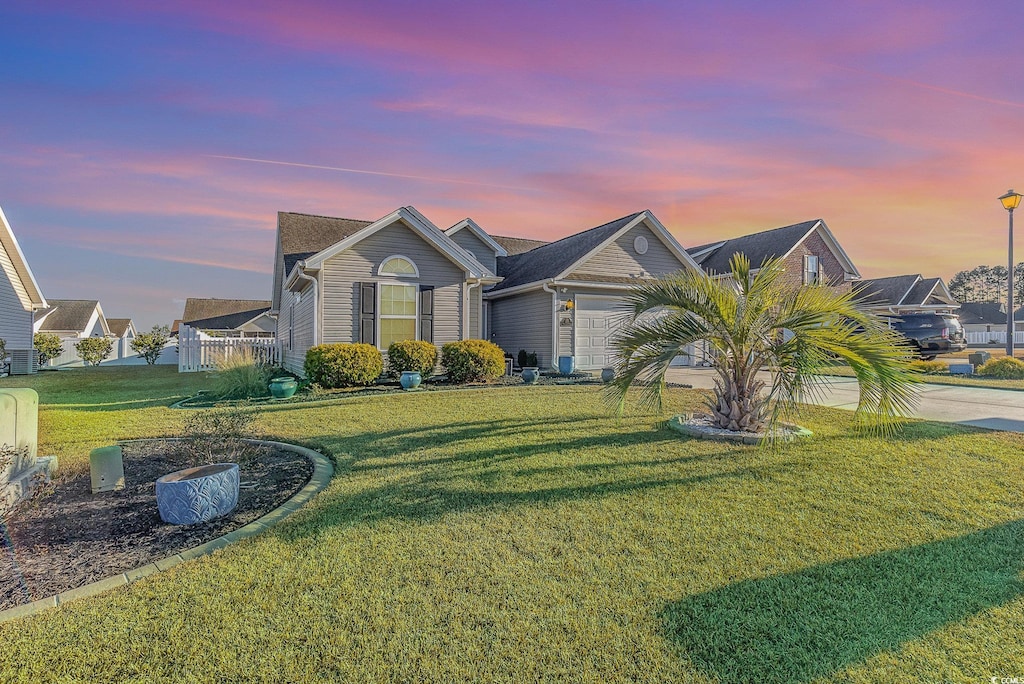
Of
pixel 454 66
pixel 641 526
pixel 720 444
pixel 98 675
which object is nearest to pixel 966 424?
pixel 720 444

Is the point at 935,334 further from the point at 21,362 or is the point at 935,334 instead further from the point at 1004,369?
the point at 21,362

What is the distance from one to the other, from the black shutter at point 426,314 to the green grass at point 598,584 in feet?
26.9

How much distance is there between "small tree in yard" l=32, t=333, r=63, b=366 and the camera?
23.6m

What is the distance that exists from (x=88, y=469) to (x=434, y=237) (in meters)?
9.44

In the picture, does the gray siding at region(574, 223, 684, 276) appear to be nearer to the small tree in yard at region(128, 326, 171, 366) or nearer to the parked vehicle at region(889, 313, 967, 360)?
the parked vehicle at region(889, 313, 967, 360)

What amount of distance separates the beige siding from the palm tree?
7571 mm

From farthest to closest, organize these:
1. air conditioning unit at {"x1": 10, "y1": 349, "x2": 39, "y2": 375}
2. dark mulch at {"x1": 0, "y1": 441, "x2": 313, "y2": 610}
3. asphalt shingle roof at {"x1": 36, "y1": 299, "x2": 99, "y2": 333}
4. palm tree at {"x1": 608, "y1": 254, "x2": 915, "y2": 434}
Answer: asphalt shingle roof at {"x1": 36, "y1": 299, "x2": 99, "y2": 333} → air conditioning unit at {"x1": 10, "y1": 349, "x2": 39, "y2": 375} → palm tree at {"x1": 608, "y1": 254, "x2": 915, "y2": 434} → dark mulch at {"x1": 0, "y1": 441, "x2": 313, "y2": 610}

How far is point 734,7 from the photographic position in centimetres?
738

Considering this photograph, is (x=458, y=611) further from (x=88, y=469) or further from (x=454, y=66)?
(x=454, y=66)

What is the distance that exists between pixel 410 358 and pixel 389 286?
2198 millimetres

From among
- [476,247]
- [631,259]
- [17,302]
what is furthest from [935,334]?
[17,302]

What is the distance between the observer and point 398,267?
513 inches

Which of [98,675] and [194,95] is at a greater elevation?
[194,95]

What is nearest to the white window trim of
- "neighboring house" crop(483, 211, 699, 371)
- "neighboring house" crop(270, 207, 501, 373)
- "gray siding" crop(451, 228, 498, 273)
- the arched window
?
"neighboring house" crop(270, 207, 501, 373)
